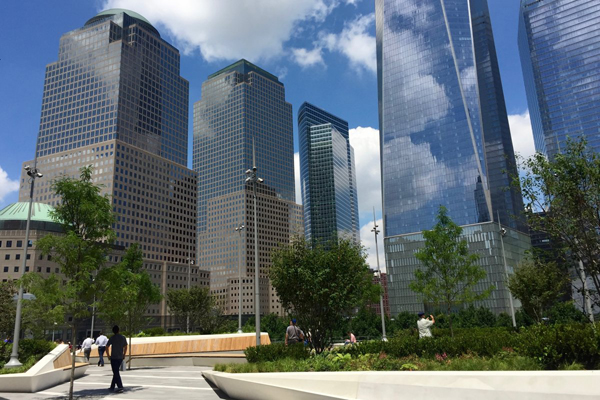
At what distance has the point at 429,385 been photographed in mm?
8953

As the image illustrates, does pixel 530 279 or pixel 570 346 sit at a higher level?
pixel 530 279

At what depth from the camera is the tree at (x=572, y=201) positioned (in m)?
16.2

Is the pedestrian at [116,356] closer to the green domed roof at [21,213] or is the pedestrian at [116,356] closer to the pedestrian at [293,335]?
the pedestrian at [293,335]

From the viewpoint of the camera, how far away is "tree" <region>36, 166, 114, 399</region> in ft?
48.5

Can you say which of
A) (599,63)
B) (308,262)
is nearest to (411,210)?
(599,63)

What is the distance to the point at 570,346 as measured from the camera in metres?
9.34

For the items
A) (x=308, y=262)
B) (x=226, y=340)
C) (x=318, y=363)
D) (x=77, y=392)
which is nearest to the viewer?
(x=318, y=363)

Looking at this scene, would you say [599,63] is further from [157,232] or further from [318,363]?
[318,363]

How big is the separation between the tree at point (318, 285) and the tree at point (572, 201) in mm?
8226

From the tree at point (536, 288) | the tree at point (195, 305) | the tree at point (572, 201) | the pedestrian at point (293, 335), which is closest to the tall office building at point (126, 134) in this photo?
the tree at point (195, 305)

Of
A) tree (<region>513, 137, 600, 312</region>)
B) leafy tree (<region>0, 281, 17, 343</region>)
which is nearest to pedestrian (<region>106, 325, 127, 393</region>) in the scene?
tree (<region>513, 137, 600, 312</region>)

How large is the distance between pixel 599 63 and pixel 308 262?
192 metres

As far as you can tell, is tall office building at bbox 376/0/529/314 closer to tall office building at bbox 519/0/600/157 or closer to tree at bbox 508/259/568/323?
tall office building at bbox 519/0/600/157

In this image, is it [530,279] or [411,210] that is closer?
[530,279]
